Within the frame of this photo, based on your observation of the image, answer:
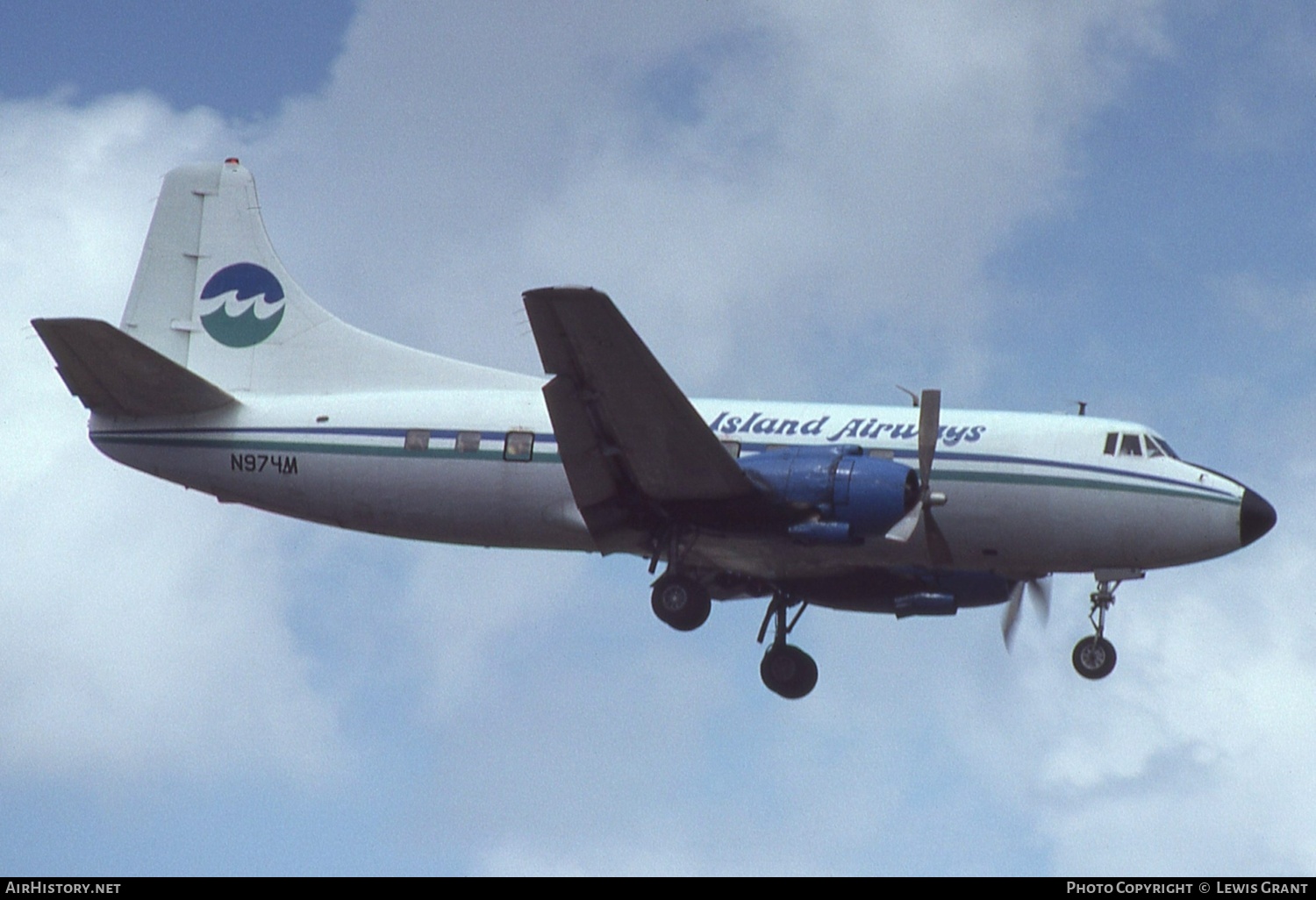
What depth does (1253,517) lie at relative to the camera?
93.5 ft

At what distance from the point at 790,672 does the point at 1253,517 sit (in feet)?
26.6

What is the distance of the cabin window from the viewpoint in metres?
29.8

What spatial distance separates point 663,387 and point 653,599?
3566mm

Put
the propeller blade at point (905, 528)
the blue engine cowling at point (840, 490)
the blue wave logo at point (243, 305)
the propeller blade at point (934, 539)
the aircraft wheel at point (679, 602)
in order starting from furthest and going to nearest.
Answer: the blue wave logo at point (243, 305)
the aircraft wheel at point (679, 602)
the propeller blade at point (934, 539)
the propeller blade at point (905, 528)
the blue engine cowling at point (840, 490)

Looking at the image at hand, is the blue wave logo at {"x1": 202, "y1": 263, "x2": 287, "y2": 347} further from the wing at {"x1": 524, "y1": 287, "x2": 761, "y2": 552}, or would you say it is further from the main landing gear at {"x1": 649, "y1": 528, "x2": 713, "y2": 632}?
the main landing gear at {"x1": 649, "y1": 528, "x2": 713, "y2": 632}

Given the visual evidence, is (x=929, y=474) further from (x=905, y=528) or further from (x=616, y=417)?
(x=616, y=417)

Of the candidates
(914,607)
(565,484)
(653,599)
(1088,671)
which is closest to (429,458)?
(565,484)

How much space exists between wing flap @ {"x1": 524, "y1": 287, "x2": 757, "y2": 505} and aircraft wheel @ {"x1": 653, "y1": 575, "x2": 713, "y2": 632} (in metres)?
1.32

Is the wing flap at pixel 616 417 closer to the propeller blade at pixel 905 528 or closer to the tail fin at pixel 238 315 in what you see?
the propeller blade at pixel 905 528

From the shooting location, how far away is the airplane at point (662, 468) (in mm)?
27891

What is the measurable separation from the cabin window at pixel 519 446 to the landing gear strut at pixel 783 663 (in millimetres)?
5398

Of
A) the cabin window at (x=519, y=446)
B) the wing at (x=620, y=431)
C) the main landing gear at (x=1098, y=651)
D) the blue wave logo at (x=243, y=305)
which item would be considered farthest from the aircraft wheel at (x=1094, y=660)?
the blue wave logo at (x=243, y=305)

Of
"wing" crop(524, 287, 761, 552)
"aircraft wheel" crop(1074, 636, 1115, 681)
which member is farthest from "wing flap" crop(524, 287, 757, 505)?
"aircraft wheel" crop(1074, 636, 1115, 681)
